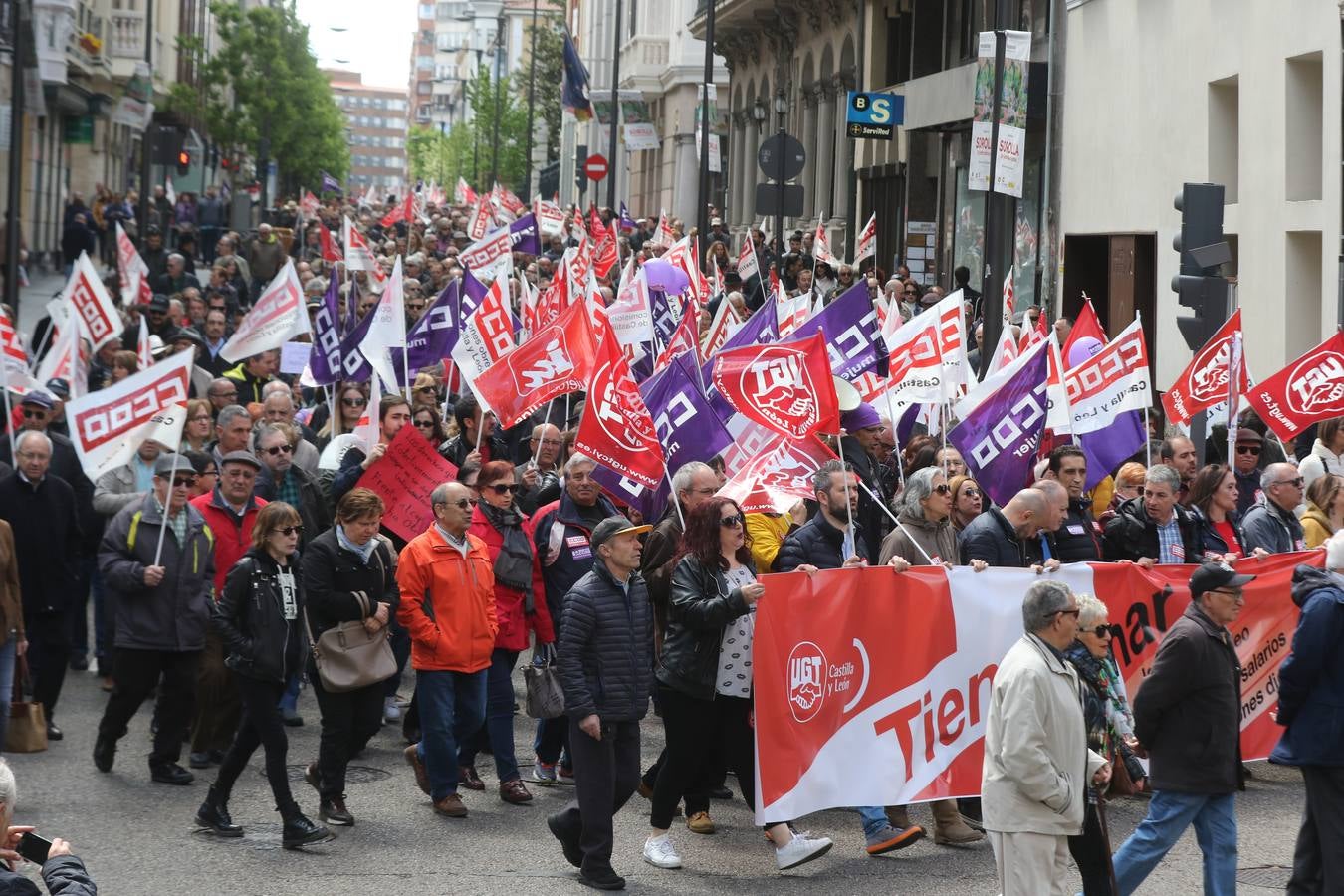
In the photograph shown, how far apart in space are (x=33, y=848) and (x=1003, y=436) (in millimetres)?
6891

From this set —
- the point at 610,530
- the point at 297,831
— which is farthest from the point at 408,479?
the point at 610,530

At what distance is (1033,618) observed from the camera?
7.09m

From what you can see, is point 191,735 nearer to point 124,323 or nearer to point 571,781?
point 571,781

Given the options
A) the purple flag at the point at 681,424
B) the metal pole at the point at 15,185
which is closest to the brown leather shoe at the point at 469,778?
the purple flag at the point at 681,424

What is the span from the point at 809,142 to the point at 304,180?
171 feet

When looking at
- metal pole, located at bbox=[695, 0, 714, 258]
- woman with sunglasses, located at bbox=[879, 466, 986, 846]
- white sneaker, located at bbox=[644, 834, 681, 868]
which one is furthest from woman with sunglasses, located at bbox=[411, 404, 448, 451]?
metal pole, located at bbox=[695, 0, 714, 258]

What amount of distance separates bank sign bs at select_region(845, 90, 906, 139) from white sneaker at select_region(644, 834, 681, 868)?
23.8 meters

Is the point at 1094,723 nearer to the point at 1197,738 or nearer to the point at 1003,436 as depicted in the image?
the point at 1197,738

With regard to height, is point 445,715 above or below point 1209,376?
below

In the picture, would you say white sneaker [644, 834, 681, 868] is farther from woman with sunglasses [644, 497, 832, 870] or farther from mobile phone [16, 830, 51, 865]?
mobile phone [16, 830, 51, 865]

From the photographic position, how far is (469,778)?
33.1 ft

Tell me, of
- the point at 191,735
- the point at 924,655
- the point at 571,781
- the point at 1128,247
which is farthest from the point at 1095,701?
the point at 1128,247

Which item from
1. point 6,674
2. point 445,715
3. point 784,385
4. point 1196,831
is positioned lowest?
point 1196,831

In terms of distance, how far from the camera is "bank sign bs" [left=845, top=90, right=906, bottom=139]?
31.6 metres
